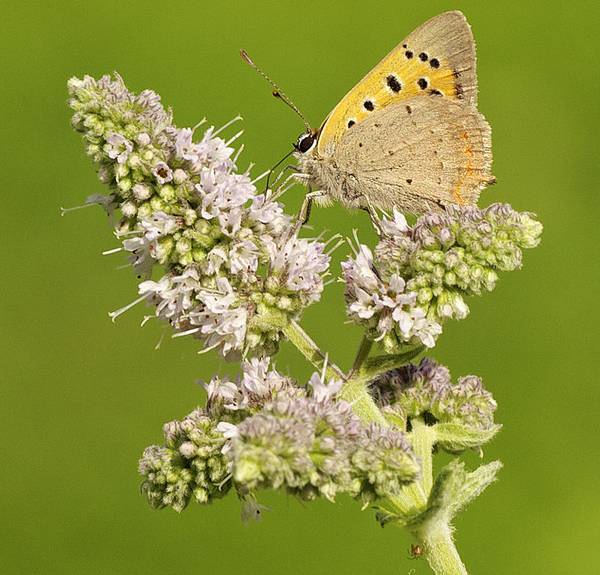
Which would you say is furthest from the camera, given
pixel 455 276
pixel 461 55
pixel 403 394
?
pixel 461 55

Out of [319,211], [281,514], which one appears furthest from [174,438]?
[319,211]

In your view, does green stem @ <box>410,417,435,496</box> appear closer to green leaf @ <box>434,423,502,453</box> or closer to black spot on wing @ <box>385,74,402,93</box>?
green leaf @ <box>434,423,502,453</box>

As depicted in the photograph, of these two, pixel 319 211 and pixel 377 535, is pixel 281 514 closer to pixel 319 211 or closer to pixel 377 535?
pixel 377 535

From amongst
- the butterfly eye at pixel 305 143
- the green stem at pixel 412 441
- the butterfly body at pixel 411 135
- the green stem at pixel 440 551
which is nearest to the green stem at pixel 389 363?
the green stem at pixel 412 441

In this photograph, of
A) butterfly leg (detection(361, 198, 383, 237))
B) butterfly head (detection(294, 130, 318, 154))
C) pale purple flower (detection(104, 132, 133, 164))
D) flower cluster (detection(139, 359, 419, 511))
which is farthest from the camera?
butterfly head (detection(294, 130, 318, 154))

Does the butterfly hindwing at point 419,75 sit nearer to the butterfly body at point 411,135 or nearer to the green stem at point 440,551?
the butterfly body at point 411,135

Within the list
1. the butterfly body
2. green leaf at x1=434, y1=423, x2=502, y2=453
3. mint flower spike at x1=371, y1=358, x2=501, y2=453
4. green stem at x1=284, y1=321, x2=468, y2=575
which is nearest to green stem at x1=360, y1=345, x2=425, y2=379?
green stem at x1=284, y1=321, x2=468, y2=575
